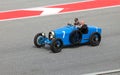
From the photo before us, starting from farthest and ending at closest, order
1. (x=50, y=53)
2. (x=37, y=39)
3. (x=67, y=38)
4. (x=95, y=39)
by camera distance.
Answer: (x=95, y=39), (x=37, y=39), (x=67, y=38), (x=50, y=53)

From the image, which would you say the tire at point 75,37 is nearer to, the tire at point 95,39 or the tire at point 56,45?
the tire at point 95,39

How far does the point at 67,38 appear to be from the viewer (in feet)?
43.6

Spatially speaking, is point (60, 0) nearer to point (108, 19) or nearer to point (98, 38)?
point (108, 19)

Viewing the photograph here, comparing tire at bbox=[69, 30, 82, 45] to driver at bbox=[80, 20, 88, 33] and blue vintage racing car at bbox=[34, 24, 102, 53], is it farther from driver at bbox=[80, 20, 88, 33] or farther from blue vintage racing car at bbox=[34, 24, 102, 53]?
driver at bbox=[80, 20, 88, 33]

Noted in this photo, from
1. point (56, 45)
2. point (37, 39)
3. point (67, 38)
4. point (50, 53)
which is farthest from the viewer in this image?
point (37, 39)

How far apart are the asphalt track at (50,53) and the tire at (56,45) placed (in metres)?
0.13

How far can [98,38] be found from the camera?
45.2ft

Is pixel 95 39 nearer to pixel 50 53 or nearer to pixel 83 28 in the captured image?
pixel 83 28

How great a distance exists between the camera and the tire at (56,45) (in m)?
12.8

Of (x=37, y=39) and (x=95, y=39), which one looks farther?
(x=95, y=39)

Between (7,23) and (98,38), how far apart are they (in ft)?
16.6

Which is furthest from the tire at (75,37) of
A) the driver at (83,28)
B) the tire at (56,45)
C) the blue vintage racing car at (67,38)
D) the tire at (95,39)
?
the tire at (56,45)

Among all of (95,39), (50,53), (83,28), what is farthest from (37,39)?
(95,39)

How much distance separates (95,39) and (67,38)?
93 centimetres
